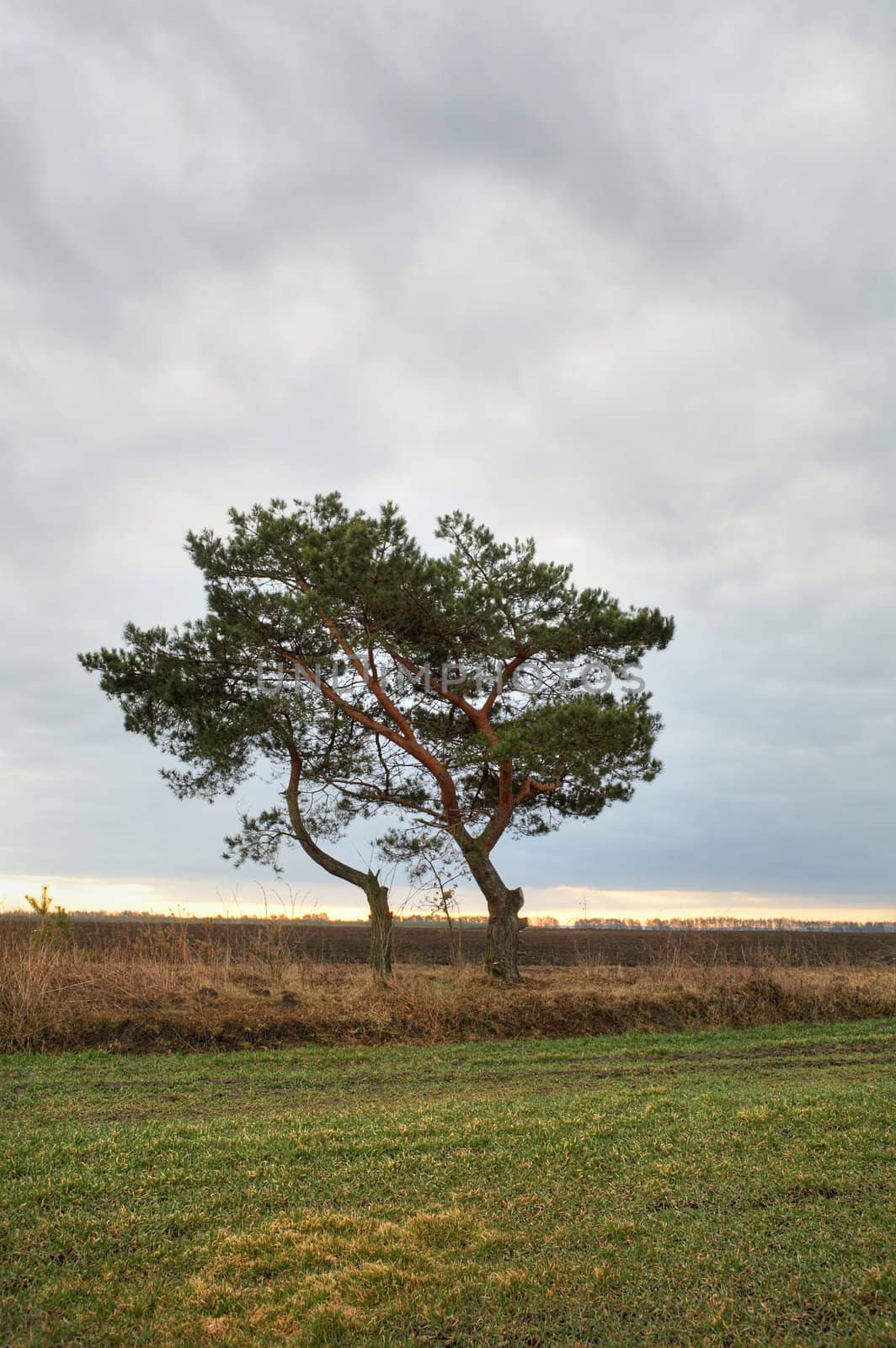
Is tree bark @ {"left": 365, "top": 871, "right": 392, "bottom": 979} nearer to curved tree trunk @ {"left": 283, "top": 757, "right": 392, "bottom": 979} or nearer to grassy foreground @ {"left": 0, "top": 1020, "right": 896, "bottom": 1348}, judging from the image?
curved tree trunk @ {"left": 283, "top": 757, "right": 392, "bottom": 979}

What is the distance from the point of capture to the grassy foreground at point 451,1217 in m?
3.99

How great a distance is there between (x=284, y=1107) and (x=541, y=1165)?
2.98 metres

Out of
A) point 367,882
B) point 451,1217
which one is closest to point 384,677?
point 367,882

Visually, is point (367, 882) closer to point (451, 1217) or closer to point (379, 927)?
point (379, 927)

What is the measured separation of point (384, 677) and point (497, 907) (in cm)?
464

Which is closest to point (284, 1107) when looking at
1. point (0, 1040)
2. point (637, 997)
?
point (0, 1040)

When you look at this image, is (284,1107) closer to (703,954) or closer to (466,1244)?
(466,1244)

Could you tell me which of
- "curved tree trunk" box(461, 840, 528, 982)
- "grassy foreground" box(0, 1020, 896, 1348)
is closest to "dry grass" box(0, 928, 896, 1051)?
"curved tree trunk" box(461, 840, 528, 982)

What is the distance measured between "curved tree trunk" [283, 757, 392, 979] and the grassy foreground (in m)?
7.31

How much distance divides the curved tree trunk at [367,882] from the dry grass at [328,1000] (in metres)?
0.46

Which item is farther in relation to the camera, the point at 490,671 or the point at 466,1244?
the point at 490,671

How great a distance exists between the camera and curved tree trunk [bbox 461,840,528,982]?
1669 centimetres

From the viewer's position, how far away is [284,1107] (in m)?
7.98

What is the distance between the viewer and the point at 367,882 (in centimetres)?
1672
